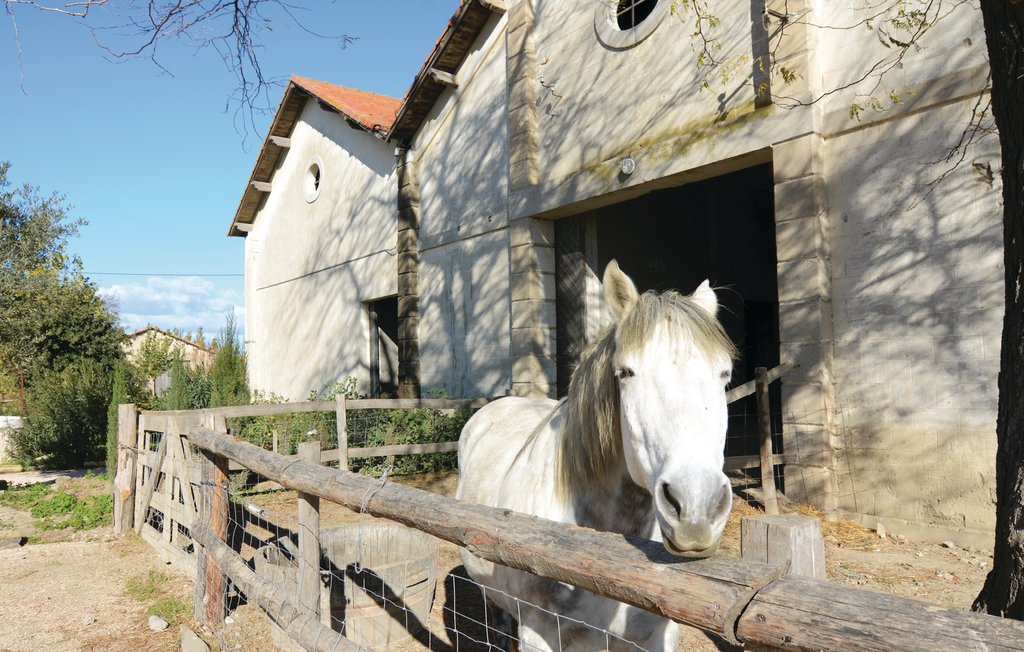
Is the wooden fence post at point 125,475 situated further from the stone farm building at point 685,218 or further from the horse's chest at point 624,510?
the horse's chest at point 624,510

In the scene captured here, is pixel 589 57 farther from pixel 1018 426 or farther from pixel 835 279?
pixel 1018 426

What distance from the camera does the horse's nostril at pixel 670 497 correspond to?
5.27 ft

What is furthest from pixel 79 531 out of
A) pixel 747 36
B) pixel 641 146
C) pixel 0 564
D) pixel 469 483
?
pixel 747 36

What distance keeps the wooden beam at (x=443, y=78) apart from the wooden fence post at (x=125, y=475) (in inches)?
256

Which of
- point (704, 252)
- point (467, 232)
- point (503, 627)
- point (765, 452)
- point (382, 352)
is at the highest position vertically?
point (467, 232)

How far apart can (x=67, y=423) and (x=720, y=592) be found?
14.7 metres

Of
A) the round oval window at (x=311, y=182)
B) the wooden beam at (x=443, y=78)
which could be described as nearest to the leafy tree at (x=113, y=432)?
the round oval window at (x=311, y=182)

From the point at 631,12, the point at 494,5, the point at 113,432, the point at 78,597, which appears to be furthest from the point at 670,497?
the point at 113,432

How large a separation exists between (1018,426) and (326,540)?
12.7ft

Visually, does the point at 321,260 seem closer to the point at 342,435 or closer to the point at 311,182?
the point at 311,182

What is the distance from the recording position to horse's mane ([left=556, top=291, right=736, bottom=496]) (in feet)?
6.44

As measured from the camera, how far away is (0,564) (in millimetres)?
6188

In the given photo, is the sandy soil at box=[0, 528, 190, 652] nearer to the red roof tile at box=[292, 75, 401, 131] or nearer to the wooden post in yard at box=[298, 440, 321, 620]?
the wooden post in yard at box=[298, 440, 321, 620]

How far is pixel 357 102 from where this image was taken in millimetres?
14070
